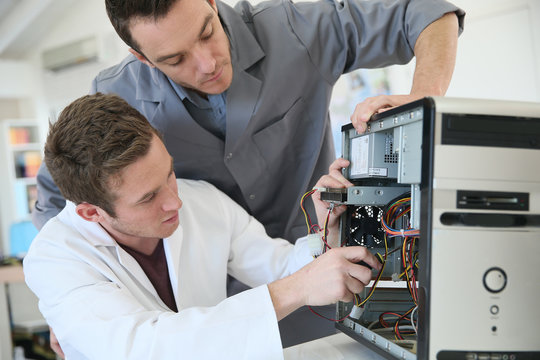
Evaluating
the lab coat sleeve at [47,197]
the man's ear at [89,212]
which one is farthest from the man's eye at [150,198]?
the lab coat sleeve at [47,197]

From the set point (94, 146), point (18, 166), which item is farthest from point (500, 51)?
point (18, 166)

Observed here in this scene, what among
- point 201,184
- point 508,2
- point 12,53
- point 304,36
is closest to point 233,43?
point 304,36

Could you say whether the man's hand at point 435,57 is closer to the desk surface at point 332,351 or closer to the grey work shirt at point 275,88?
the grey work shirt at point 275,88

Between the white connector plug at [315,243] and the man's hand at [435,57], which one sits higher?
the man's hand at [435,57]

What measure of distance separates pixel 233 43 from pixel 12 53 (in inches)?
221

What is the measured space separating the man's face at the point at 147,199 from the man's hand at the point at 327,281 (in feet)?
1.24

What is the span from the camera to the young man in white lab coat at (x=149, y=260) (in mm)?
933

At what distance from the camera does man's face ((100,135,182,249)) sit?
117 cm

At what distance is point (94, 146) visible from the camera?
115 cm

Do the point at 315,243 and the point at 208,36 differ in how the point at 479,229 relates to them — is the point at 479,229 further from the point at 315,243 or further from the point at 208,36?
the point at 208,36

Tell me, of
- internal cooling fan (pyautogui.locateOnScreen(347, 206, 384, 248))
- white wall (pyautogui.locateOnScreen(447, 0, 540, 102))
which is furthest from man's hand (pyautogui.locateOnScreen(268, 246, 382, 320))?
white wall (pyautogui.locateOnScreen(447, 0, 540, 102))

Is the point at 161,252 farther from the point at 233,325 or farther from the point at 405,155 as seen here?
the point at 405,155

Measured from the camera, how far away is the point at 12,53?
19.8 feet

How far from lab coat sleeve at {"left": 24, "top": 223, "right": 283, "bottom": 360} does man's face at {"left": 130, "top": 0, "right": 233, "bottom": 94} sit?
538 millimetres
